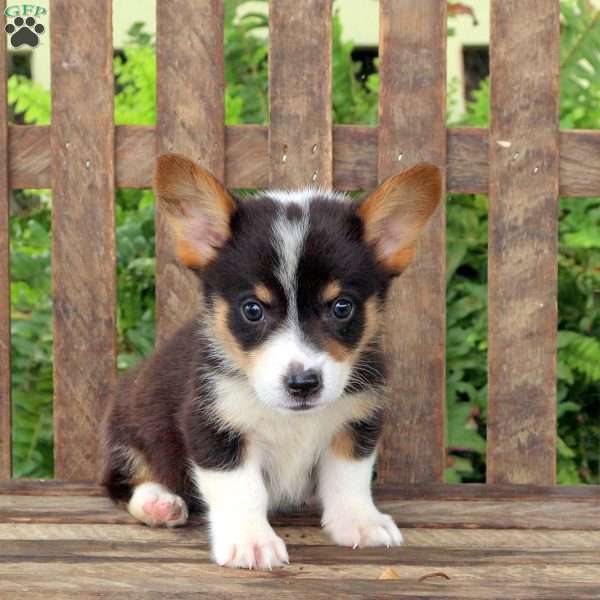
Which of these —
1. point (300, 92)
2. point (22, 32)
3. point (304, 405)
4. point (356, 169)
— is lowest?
point (304, 405)

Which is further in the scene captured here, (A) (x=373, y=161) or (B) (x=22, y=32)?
(B) (x=22, y=32)

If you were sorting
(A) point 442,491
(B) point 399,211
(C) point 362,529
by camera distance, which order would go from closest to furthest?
(C) point 362,529
(B) point 399,211
(A) point 442,491

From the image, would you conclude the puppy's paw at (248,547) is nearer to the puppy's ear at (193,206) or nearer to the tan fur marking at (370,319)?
the tan fur marking at (370,319)

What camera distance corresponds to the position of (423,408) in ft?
16.2

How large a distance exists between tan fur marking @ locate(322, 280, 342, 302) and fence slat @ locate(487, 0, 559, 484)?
1271 mm

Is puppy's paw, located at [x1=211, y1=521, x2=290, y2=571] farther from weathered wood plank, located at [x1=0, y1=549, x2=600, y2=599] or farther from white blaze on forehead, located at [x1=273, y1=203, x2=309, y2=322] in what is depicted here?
white blaze on forehead, located at [x1=273, y1=203, x2=309, y2=322]

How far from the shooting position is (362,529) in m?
3.96

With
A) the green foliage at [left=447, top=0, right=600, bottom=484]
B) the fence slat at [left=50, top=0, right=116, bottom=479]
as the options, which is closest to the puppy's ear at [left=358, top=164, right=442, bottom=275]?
the fence slat at [left=50, top=0, right=116, bottom=479]

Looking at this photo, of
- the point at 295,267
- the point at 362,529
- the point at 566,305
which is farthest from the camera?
the point at 566,305

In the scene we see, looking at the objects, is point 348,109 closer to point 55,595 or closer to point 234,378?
point 234,378

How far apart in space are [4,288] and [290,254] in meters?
1.76

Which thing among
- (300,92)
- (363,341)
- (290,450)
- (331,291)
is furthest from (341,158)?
(290,450)

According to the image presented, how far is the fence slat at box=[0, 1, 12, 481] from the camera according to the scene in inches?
194

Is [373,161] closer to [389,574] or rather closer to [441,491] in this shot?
[441,491]
